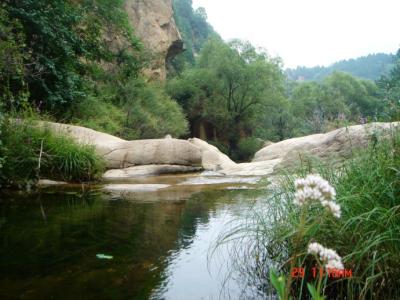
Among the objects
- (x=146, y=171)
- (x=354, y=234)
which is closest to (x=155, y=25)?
(x=146, y=171)

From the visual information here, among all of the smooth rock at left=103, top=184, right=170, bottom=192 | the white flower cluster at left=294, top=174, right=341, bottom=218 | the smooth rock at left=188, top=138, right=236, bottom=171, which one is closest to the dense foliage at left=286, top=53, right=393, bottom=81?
the smooth rock at left=188, top=138, right=236, bottom=171

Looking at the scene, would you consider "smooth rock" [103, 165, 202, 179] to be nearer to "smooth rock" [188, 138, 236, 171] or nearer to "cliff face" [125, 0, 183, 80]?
"smooth rock" [188, 138, 236, 171]

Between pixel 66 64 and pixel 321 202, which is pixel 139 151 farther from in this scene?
pixel 321 202

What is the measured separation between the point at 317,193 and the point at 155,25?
34.5 m

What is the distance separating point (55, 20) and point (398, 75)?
5597cm

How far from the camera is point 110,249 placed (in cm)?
381

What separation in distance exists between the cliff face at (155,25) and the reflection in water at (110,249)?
27479 mm

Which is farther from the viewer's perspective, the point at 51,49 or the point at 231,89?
the point at 231,89

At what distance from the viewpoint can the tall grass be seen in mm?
2490

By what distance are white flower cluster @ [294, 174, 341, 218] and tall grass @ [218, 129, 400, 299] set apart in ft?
2.45

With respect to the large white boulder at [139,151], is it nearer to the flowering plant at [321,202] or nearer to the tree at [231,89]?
the flowering plant at [321,202]

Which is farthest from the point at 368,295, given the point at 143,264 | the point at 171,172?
the point at 171,172

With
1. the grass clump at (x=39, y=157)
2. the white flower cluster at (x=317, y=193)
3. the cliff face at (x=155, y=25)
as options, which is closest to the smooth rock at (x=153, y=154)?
the grass clump at (x=39, y=157)

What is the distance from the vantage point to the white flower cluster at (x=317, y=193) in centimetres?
144
